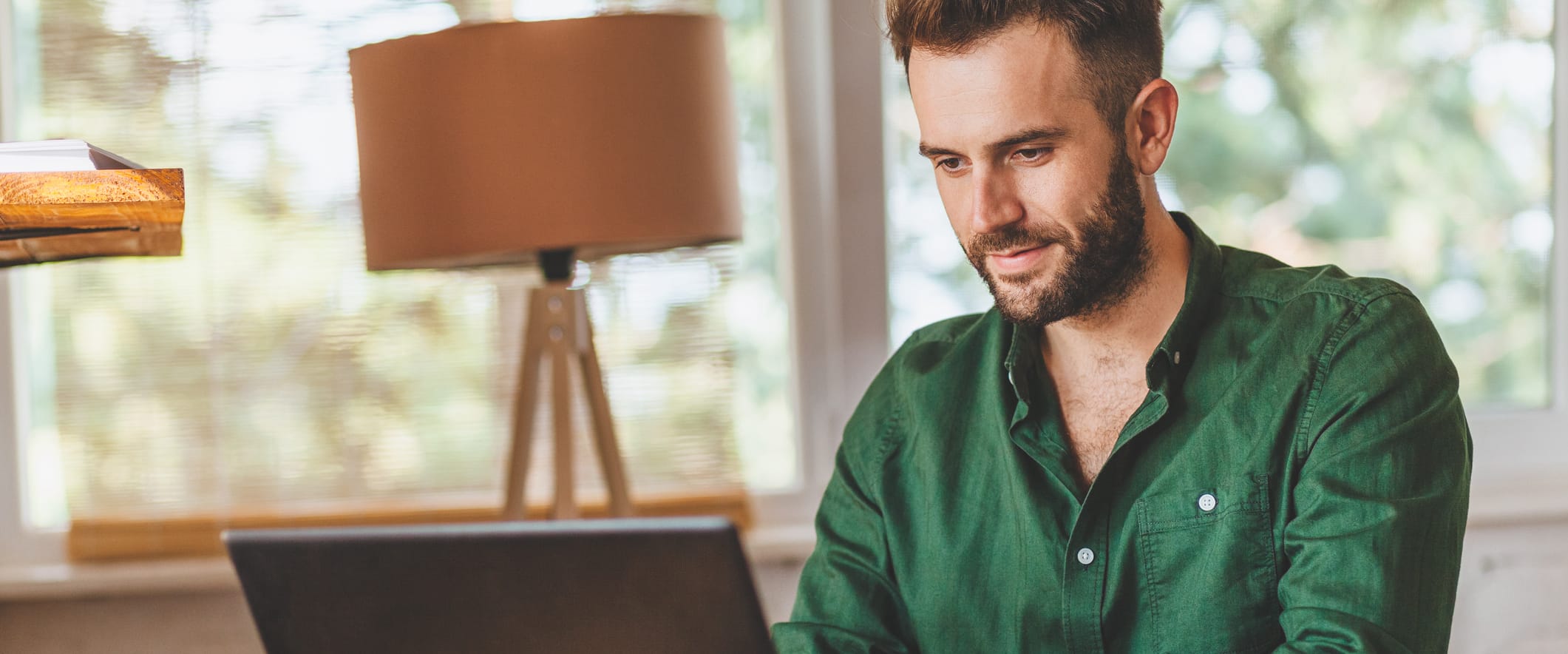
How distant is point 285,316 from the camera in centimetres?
205

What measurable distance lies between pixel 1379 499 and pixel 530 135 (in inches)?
38.7

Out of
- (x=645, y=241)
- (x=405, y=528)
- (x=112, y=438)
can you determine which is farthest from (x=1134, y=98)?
(x=112, y=438)

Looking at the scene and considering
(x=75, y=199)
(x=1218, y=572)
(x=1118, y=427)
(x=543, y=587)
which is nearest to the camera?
(x=543, y=587)

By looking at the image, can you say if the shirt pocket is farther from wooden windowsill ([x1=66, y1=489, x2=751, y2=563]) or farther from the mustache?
wooden windowsill ([x1=66, y1=489, x2=751, y2=563])

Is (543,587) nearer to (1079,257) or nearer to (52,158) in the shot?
(52,158)

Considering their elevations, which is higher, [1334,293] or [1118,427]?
[1334,293]

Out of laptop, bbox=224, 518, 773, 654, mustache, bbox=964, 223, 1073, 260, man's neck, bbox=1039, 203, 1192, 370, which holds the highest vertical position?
mustache, bbox=964, 223, 1073, 260

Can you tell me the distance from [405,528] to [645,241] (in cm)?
77

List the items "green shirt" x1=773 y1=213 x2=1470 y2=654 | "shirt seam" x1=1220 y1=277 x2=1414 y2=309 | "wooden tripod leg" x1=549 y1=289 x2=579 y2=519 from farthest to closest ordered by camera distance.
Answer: "wooden tripod leg" x1=549 y1=289 x2=579 y2=519 → "shirt seam" x1=1220 y1=277 x2=1414 y2=309 → "green shirt" x1=773 y1=213 x2=1470 y2=654

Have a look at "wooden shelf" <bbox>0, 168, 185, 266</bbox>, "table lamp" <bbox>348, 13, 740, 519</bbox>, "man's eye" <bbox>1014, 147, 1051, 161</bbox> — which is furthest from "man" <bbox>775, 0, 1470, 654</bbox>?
"wooden shelf" <bbox>0, 168, 185, 266</bbox>

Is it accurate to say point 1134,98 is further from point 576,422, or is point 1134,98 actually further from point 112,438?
point 112,438

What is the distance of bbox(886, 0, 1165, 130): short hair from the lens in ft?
3.99

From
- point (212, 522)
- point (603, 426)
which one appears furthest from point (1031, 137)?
point (212, 522)

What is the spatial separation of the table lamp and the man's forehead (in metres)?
0.45
